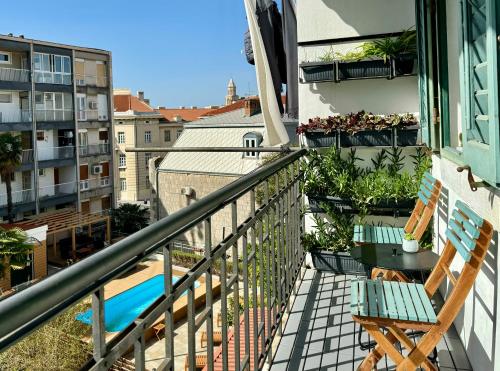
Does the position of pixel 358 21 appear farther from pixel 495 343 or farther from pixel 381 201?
pixel 495 343

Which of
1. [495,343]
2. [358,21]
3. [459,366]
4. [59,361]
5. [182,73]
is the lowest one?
[59,361]

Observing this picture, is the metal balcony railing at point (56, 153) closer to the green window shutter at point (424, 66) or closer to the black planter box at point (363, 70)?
the black planter box at point (363, 70)

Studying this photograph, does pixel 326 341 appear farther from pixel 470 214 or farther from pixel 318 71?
pixel 318 71

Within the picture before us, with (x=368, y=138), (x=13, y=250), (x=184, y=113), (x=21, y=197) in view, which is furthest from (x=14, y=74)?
(x=184, y=113)

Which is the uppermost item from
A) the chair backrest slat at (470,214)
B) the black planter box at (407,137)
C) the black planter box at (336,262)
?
the black planter box at (407,137)

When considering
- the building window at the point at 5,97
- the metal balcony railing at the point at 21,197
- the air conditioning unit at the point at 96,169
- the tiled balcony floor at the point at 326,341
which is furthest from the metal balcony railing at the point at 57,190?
the tiled balcony floor at the point at 326,341

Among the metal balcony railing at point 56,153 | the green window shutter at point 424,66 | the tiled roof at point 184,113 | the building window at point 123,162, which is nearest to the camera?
the green window shutter at point 424,66

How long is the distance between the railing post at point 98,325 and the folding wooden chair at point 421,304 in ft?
4.42

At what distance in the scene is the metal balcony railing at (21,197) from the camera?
2125cm

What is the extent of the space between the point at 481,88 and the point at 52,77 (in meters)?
24.5

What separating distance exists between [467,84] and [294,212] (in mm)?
1904

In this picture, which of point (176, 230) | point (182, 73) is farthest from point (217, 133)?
point (182, 73)

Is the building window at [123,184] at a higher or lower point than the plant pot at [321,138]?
lower

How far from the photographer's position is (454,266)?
299 cm
